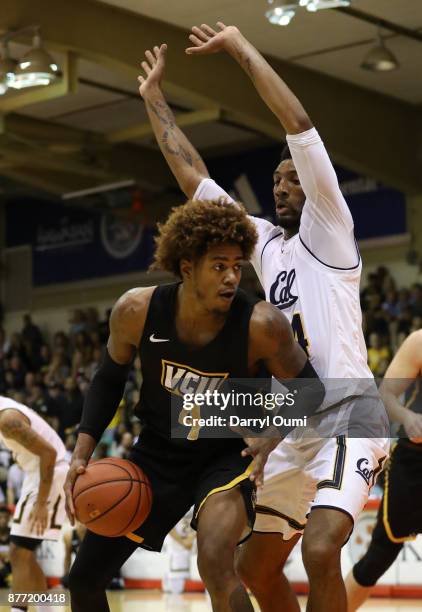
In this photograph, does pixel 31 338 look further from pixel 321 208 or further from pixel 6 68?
pixel 321 208

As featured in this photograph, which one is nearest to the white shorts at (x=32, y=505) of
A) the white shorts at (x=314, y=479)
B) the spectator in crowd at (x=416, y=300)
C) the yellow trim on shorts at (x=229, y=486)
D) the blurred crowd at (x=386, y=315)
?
the white shorts at (x=314, y=479)

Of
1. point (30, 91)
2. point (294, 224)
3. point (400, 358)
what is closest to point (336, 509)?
point (294, 224)

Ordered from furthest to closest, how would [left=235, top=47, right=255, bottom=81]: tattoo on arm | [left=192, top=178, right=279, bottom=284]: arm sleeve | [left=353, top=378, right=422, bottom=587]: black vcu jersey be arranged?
1. [left=353, top=378, right=422, bottom=587]: black vcu jersey
2. [left=192, top=178, right=279, bottom=284]: arm sleeve
3. [left=235, top=47, right=255, bottom=81]: tattoo on arm

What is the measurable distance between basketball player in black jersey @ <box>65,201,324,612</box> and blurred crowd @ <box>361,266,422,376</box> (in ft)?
→ 33.8

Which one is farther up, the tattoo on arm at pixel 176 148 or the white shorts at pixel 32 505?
the tattoo on arm at pixel 176 148

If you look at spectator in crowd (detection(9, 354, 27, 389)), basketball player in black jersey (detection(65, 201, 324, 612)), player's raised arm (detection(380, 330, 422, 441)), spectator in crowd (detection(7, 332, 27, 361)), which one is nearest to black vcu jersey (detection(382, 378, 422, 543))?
player's raised arm (detection(380, 330, 422, 441))

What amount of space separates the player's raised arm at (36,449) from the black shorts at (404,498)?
94.8 inches

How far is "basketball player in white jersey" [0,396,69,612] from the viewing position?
319 inches

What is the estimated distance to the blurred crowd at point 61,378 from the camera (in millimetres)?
16312

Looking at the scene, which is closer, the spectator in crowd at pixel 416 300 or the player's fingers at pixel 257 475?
the player's fingers at pixel 257 475

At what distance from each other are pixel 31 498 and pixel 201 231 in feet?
13.3

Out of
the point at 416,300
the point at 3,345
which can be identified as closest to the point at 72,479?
the point at 416,300

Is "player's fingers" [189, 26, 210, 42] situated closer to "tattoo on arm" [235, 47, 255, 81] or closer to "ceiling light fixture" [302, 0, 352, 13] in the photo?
"tattoo on arm" [235, 47, 255, 81]

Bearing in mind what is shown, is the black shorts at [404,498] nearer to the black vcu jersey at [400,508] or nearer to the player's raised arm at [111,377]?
the black vcu jersey at [400,508]
